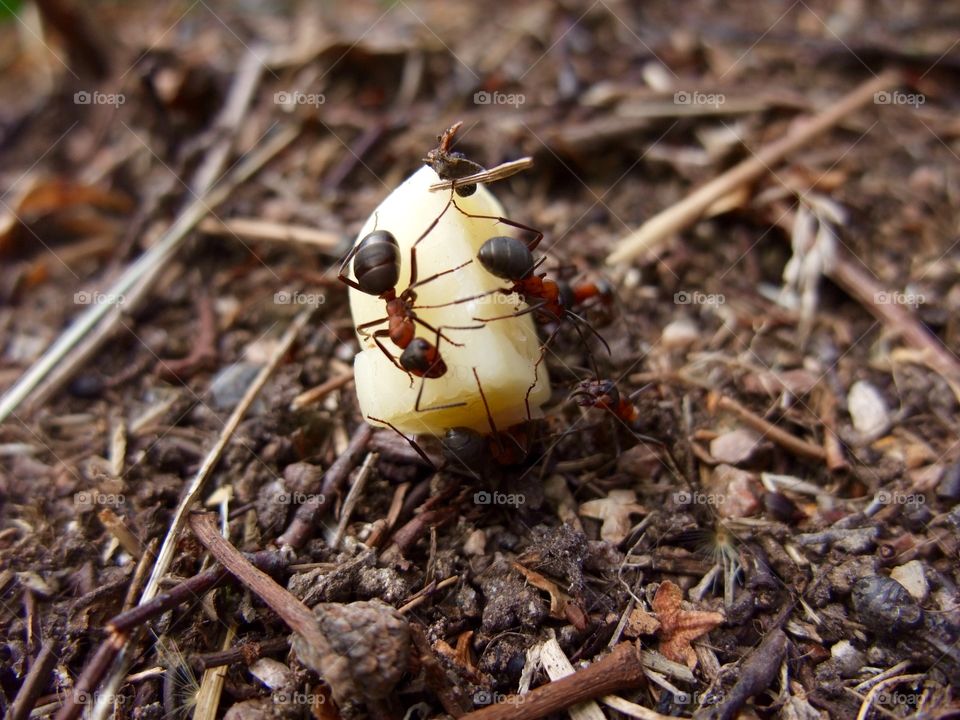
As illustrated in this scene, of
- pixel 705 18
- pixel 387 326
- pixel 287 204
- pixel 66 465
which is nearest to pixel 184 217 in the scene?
pixel 287 204

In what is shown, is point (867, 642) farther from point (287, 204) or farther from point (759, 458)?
point (287, 204)

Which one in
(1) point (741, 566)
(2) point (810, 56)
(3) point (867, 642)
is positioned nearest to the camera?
(3) point (867, 642)

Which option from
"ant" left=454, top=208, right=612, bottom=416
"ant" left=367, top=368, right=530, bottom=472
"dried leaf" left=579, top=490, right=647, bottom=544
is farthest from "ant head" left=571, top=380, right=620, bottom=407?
"dried leaf" left=579, top=490, right=647, bottom=544

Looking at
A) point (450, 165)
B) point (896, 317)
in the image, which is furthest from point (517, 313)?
point (896, 317)

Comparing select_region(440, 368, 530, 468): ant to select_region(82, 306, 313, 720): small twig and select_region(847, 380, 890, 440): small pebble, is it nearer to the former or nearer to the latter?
select_region(82, 306, 313, 720): small twig

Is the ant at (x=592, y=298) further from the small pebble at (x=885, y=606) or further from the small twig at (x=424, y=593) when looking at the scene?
the small pebble at (x=885, y=606)

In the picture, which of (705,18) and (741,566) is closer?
(741,566)
